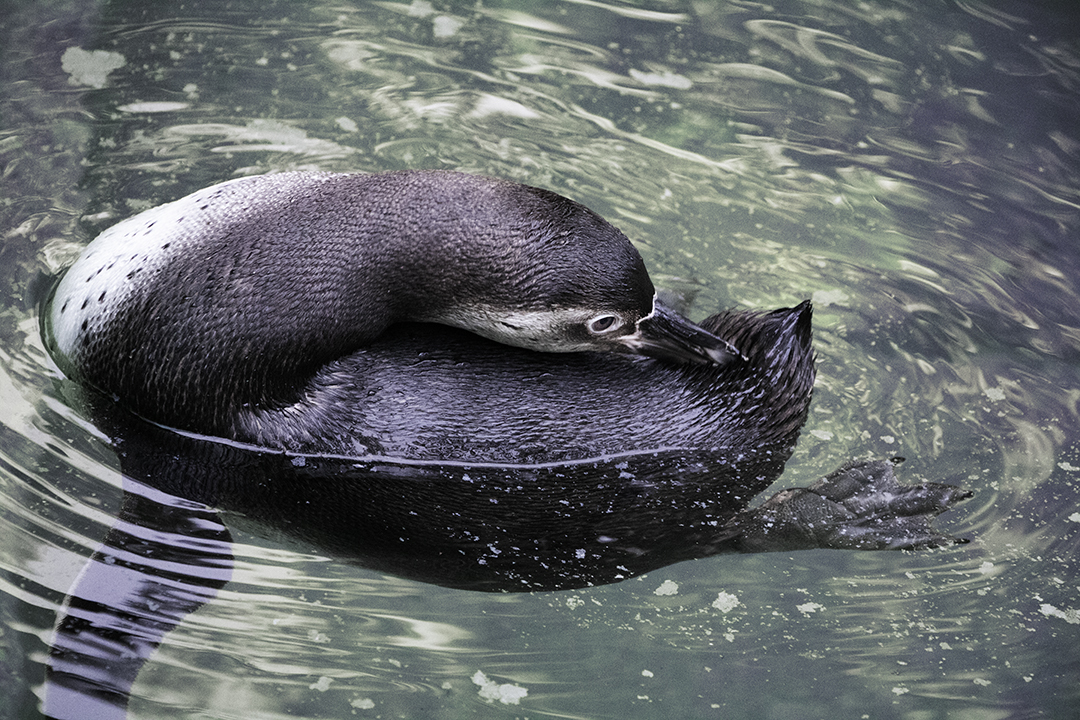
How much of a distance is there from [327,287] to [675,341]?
101 centimetres

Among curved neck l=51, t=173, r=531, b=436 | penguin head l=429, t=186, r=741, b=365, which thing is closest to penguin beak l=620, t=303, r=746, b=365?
penguin head l=429, t=186, r=741, b=365

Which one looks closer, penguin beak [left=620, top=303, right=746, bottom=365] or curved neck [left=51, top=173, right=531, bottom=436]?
Result: curved neck [left=51, top=173, right=531, bottom=436]

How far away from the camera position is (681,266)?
4.05 metres

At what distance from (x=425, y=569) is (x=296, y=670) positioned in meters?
0.44

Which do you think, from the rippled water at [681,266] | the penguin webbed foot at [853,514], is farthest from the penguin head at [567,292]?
the rippled water at [681,266]

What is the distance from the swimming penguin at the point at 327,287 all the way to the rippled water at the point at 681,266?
41 cm

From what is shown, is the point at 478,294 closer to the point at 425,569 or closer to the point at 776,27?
the point at 425,569

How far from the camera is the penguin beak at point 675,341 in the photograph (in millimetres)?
2969

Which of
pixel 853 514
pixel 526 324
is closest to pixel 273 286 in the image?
pixel 526 324

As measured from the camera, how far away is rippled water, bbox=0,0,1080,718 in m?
2.80

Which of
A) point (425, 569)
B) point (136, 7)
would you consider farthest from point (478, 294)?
point (136, 7)

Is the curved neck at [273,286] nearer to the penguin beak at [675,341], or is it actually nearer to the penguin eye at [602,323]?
the penguin eye at [602,323]

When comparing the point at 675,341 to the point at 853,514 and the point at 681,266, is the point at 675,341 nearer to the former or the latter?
the point at 853,514

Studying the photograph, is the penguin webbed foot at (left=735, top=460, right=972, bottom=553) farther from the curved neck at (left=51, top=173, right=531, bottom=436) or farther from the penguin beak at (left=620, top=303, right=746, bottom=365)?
the curved neck at (left=51, top=173, right=531, bottom=436)
